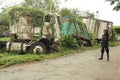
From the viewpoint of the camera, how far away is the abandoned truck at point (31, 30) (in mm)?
19770

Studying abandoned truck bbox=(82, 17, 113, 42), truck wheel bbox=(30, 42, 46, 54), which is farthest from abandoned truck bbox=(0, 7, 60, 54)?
abandoned truck bbox=(82, 17, 113, 42)

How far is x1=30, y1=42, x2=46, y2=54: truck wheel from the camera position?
19658mm

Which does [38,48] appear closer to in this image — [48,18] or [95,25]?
[48,18]

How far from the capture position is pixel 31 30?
20250mm

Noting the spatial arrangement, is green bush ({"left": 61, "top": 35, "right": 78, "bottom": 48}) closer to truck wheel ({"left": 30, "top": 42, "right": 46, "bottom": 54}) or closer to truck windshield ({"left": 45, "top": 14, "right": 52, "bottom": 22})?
truck windshield ({"left": 45, "top": 14, "right": 52, "bottom": 22})

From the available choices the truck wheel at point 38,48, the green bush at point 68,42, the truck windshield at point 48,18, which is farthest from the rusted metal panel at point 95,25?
the truck wheel at point 38,48

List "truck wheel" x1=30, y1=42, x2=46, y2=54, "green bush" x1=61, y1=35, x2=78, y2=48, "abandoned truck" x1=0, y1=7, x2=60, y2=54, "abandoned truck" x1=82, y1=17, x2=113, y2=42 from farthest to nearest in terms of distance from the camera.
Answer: "abandoned truck" x1=82, y1=17, x2=113, y2=42
"green bush" x1=61, y1=35, x2=78, y2=48
"abandoned truck" x1=0, y1=7, x2=60, y2=54
"truck wheel" x1=30, y1=42, x2=46, y2=54

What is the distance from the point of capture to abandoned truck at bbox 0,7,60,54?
19770mm

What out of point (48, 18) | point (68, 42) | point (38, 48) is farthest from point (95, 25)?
point (38, 48)

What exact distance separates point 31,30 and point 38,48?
1355mm

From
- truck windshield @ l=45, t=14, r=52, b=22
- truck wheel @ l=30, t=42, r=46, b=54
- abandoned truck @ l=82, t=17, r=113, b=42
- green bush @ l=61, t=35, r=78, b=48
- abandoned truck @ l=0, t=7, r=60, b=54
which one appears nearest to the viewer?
truck wheel @ l=30, t=42, r=46, b=54

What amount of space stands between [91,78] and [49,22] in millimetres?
10109

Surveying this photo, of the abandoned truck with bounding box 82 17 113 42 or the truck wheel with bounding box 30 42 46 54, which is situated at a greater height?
the abandoned truck with bounding box 82 17 113 42

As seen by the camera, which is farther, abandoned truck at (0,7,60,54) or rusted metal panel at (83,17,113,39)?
rusted metal panel at (83,17,113,39)
